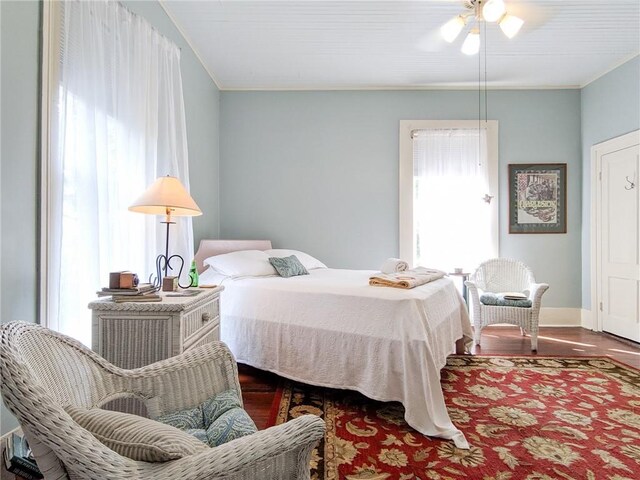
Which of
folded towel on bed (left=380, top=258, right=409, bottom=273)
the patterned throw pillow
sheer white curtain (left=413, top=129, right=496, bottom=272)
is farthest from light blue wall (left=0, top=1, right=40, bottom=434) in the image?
sheer white curtain (left=413, top=129, right=496, bottom=272)

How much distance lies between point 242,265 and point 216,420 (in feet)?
6.43

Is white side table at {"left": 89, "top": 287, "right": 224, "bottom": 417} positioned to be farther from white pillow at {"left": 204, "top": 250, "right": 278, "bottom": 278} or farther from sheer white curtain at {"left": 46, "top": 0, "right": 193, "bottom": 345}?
white pillow at {"left": 204, "top": 250, "right": 278, "bottom": 278}

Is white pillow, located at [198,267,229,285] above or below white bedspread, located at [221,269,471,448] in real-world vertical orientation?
above

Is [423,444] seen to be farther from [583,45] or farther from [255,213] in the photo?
[583,45]

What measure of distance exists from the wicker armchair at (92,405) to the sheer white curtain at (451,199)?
3645 millimetres

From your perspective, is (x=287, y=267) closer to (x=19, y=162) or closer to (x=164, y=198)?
(x=164, y=198)

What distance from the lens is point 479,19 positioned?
2.97 metres

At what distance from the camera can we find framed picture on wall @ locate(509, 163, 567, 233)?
14.3 ft

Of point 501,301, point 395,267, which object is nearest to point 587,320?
point 501,301

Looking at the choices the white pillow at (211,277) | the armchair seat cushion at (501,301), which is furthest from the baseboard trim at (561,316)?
the white pillow at (211,277)

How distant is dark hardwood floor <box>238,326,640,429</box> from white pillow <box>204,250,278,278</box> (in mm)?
789

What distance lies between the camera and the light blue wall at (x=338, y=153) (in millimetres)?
4391

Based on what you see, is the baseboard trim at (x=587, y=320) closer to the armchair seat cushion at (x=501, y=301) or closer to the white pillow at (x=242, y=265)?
the armchair seat cushion at (x=501, y=301)

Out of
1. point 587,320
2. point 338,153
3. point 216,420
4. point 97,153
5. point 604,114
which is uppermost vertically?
point 604,114
